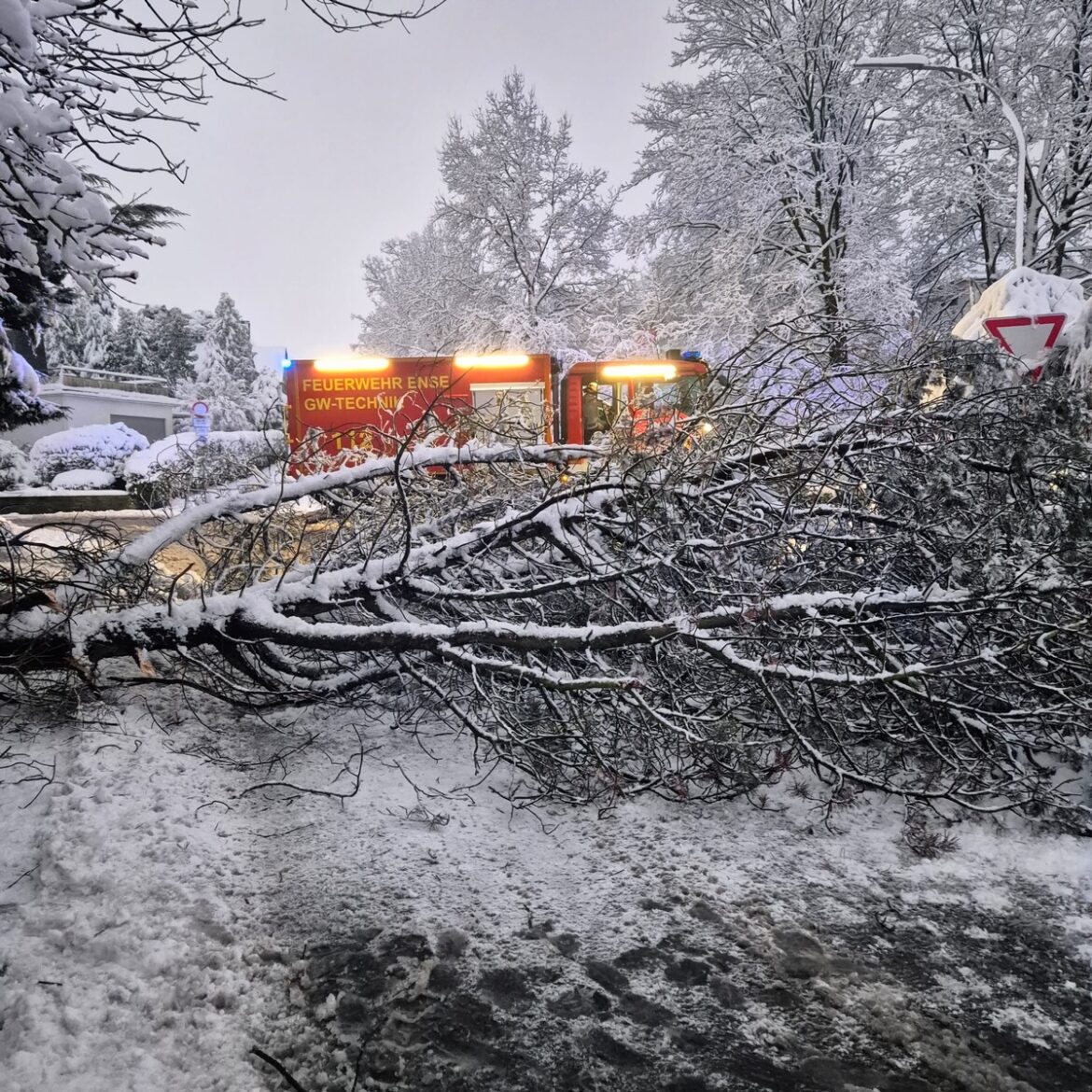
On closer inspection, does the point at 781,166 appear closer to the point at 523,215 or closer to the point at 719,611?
the point at 523,215

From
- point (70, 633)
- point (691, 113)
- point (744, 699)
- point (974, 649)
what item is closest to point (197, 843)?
point (70, 633)

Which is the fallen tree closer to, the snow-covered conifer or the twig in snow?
the twig in snow

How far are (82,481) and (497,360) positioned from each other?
524 inches

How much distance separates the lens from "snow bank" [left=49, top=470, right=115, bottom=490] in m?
18.7

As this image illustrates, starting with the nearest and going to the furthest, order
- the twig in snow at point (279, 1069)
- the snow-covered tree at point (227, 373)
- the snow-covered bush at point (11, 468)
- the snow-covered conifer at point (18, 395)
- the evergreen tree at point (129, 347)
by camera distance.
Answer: the twig in snow at point (279, 1069)
the snow-covered conifer at point (18, 395)
the snow-covered bush at point (11, 468)
the snow-covered tree at point (227, 373)
the evergreen tree at point (129, 347)

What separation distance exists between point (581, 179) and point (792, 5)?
24.0 ft

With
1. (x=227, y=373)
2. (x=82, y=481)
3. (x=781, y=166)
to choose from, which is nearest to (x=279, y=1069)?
(x=781, y=166)

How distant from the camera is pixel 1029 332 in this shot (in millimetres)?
5137

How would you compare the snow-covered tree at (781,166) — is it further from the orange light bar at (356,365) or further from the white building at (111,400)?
the white building at (111,400)

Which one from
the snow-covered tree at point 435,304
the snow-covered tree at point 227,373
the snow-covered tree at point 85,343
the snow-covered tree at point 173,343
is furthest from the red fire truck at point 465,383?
the snow-covered tree at point 173,343

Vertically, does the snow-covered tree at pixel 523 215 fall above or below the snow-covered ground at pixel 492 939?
above

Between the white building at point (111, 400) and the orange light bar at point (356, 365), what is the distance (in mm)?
20585

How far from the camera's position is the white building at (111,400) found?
30141mm

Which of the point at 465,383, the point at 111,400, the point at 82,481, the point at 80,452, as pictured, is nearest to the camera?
the point at 465,383
